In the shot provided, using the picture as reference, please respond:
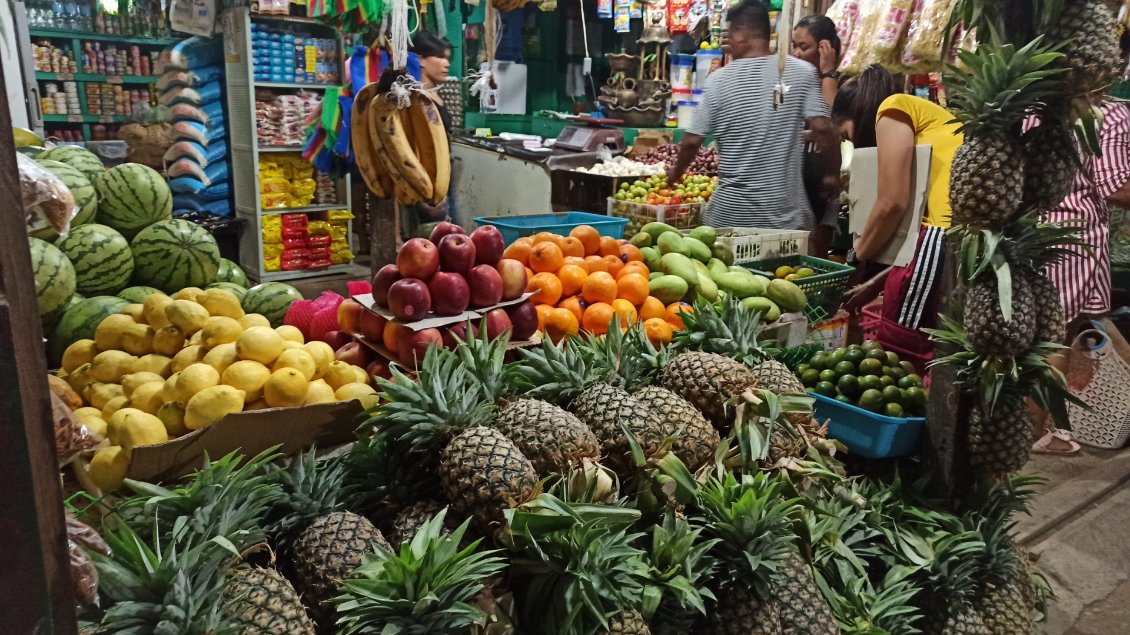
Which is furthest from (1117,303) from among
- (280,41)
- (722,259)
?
(280,41)

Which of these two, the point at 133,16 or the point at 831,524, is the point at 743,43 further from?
the point at 133,16

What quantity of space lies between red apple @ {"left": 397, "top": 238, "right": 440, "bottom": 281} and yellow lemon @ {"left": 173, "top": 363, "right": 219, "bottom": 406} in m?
0.61

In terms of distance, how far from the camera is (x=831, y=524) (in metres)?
1.95

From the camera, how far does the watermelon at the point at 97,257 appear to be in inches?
98.5

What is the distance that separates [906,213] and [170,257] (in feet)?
10.4

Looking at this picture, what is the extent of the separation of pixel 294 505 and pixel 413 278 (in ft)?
2.76

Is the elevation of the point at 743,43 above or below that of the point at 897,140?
above

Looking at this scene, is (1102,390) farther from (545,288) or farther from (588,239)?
(545,288)

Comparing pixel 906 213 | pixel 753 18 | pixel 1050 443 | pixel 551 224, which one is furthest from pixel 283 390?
pixel 1050 443

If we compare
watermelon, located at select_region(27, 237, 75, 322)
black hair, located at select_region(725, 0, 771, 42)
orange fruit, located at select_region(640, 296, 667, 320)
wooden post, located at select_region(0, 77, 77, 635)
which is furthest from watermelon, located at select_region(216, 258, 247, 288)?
black hair, located at select_region(725, 0, 771, 42)

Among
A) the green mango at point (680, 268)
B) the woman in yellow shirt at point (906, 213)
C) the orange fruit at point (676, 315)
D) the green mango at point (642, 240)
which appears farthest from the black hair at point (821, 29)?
the orange fruit at point (676, 315)

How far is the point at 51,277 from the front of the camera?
2311 mm

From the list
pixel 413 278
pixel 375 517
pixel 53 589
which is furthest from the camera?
pixel 413 278

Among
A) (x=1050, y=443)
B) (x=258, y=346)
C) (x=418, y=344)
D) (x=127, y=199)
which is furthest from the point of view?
(x=1050, y=443)
